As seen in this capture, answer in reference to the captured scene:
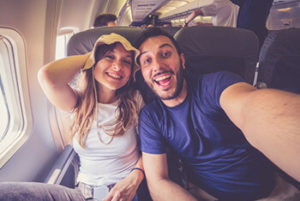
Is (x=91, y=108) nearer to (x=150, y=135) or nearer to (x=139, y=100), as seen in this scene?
(x=139, y=100)

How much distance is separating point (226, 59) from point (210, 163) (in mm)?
848

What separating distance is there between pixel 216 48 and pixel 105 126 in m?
1.08

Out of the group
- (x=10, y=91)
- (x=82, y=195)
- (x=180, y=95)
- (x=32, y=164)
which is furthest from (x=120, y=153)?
(x=10, y=91)

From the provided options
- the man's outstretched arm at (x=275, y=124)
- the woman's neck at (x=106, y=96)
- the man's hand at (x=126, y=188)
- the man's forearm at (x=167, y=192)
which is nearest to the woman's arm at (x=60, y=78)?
the woman's neck at (x=106, y=96)

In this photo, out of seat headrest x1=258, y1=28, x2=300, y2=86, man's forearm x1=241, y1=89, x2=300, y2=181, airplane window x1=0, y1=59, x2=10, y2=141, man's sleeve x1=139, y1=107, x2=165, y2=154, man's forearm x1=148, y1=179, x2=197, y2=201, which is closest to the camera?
man's forearm x1=241, y1=89, x2=300, y2=181

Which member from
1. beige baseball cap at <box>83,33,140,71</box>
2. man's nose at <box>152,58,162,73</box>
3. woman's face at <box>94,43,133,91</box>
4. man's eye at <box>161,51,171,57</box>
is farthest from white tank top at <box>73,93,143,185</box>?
man's eye at <box>161,51,171,57</box>

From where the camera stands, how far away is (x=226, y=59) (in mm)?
1343

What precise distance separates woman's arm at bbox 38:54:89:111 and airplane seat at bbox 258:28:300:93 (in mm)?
1722

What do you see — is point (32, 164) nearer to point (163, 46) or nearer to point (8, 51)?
point (8, 51)

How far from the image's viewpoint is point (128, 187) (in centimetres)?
106

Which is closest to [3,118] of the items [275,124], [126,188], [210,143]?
[126,188]

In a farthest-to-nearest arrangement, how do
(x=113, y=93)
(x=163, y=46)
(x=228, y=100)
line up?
(x=113, y=93)
(x=163, y=46)
(x=228, y=100)

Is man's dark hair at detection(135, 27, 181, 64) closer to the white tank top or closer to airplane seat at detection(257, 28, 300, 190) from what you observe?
the white tank top

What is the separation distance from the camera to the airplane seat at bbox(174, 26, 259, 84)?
1286 mm
